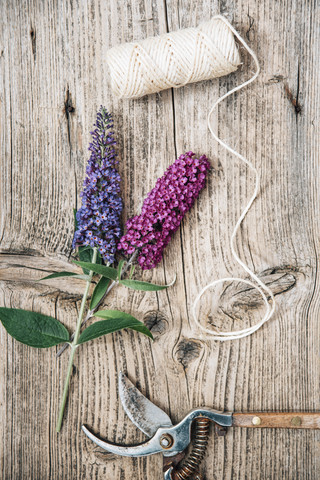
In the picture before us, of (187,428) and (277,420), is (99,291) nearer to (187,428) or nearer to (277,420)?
(187,428)

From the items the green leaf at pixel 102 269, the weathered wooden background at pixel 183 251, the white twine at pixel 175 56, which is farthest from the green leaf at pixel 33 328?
the white twine at pixel 175 56

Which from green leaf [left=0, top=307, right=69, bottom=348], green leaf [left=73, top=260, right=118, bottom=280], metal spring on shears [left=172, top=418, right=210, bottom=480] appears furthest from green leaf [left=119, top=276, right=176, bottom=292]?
metal spring on shears [left=172, top=418, right=210, bottom=480]

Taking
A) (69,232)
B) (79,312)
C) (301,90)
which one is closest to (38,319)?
(79,312)

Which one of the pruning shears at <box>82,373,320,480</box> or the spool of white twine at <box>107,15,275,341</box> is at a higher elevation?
the spool of white twine at <box>107,15,275,341</box>

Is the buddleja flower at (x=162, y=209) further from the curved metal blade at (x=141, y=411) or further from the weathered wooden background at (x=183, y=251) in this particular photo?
the curved metal blade at (x=141, y=411)

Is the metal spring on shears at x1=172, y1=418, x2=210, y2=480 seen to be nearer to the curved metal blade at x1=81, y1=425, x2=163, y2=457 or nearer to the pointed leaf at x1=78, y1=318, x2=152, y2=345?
the curved metal blade at x1=81, y1=425, x2=163, y2=457

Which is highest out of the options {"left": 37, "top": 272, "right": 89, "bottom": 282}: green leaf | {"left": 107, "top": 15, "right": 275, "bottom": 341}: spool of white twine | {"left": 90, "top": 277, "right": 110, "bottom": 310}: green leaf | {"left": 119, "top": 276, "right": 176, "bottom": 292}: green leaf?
{"left": 107, "top": 15, "right": 275, "bottom": 341}: spool of white twine

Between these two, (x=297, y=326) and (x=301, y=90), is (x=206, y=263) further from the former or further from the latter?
(x=301, y=90)
